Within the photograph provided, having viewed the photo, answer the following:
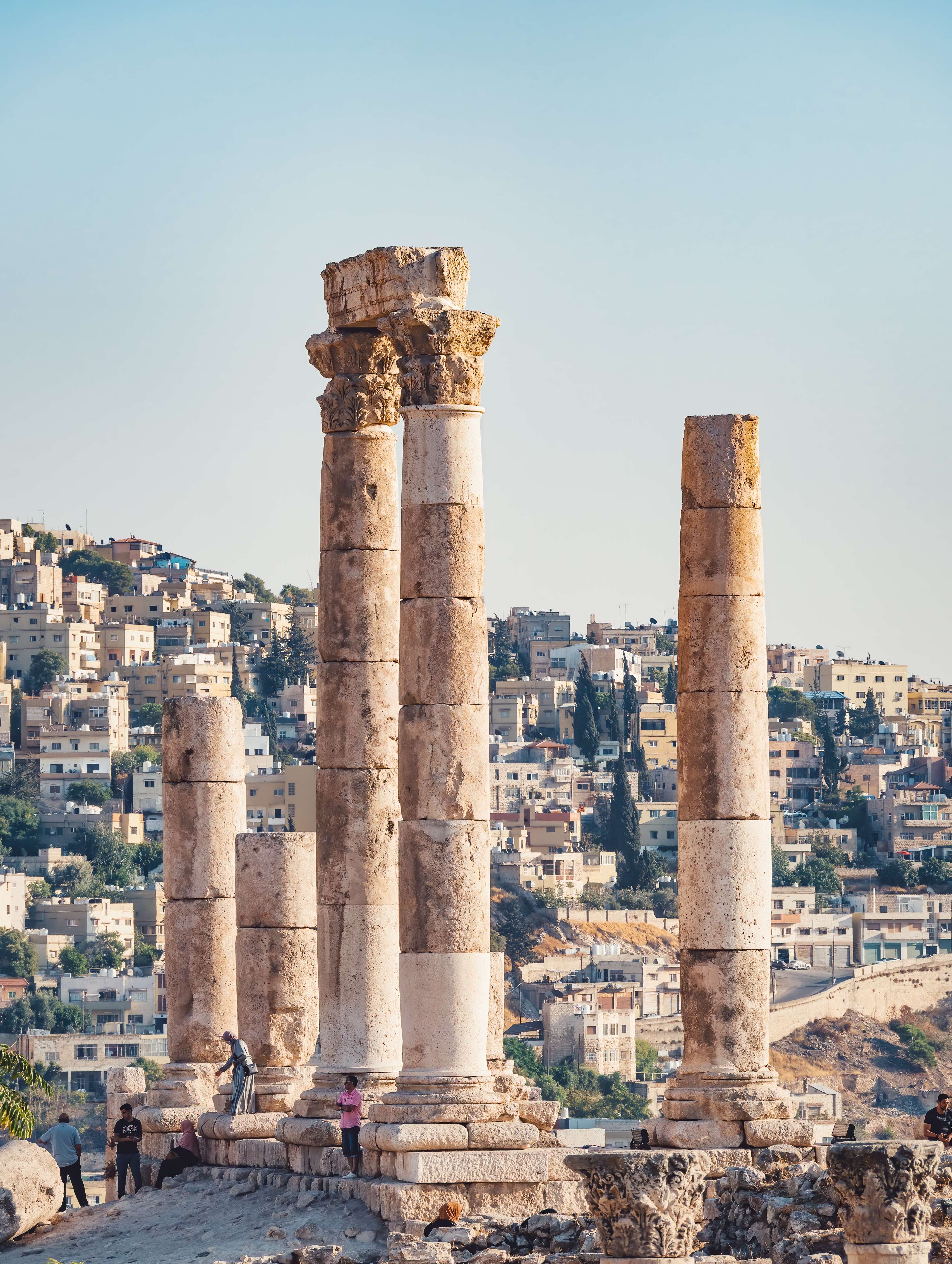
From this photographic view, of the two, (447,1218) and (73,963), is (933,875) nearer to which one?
(73,963)

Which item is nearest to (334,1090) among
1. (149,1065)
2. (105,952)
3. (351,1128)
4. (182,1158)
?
(351,1128)

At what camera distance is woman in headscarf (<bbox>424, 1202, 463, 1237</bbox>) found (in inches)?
907

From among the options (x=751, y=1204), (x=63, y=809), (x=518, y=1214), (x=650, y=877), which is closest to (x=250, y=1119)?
(x=518, y=1214)

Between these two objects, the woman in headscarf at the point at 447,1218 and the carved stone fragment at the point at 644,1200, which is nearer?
the carved stone fragment at the point at 644,1200

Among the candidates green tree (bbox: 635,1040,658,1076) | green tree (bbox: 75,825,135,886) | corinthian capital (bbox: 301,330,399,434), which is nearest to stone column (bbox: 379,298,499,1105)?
corinthian capital (bbox: 301,330,399,434)

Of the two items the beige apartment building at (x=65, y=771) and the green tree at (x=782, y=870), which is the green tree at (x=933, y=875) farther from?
the beige apartment building at (x=65, y=771)

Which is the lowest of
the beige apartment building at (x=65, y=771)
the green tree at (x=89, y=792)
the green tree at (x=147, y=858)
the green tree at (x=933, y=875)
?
the green tree at (x=933, y=875)

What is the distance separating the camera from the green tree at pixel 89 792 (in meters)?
194

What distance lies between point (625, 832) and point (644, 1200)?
161 meters

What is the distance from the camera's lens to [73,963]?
165m

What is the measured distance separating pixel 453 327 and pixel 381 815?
4.60m

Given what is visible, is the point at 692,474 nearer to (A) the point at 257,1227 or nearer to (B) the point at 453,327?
(B) the point at 453,327

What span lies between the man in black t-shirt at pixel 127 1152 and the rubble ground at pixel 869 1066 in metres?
112

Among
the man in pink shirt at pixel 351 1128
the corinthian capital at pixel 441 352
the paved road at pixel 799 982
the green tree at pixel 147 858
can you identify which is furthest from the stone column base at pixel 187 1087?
the green tree at pixel 147 858
